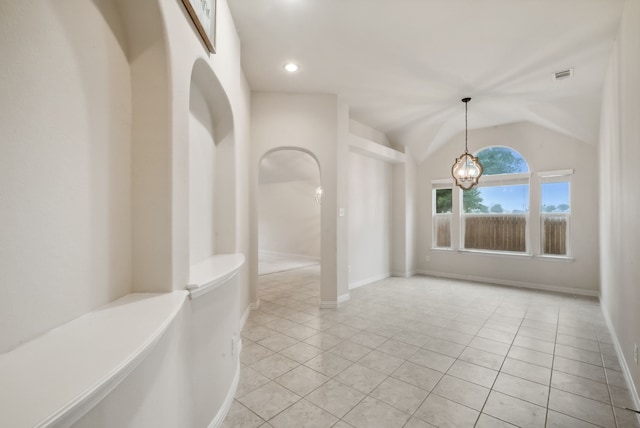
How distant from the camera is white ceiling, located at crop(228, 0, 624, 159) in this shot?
2.52 metres

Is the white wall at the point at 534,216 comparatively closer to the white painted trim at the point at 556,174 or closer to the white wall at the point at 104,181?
the white painted trim at the point at 556,174

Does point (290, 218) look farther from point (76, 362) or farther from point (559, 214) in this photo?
point (76, 362)

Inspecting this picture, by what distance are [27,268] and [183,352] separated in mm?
796

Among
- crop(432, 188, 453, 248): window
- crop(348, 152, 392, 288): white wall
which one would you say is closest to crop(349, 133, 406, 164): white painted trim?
crop(348, 152, 392, 288): white wall

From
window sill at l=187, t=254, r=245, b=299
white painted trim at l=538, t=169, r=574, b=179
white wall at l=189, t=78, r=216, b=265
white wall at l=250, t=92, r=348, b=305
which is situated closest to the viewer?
window sill at l=187, t=254, r=245, b=299

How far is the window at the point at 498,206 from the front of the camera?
552 centimetres

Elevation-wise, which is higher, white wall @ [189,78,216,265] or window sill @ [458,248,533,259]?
white wall @ [189,78,216,265]

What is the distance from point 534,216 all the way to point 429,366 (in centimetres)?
427

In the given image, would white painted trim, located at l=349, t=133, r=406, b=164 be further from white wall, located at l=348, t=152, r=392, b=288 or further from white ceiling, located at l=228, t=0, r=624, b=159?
white ceiling, located at l=228, t=0, r=624, b=159

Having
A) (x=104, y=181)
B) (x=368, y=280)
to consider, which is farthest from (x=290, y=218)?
(x=104, y=181)

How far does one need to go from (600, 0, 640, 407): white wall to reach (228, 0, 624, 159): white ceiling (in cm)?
41

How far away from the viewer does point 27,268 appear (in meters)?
0.86

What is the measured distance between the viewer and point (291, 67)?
347 cm

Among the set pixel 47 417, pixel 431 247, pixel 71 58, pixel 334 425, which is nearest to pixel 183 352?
pixel 47 417
